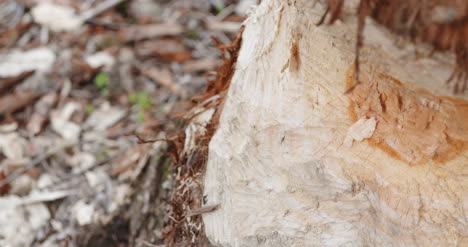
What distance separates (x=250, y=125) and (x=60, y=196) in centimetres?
141

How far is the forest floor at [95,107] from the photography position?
72.7 inches

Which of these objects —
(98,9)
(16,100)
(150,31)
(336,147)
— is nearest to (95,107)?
(16,100)

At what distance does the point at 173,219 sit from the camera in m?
1.32

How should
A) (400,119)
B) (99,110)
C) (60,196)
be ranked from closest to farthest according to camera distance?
1. (400,119)
2. (60,196)
3. (99,110)

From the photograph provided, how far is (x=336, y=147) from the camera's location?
98cm

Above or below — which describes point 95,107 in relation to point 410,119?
below

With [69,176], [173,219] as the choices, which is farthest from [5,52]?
[173,219]

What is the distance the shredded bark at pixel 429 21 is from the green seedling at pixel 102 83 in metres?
2.07

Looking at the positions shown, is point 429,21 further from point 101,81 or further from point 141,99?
point 101,81

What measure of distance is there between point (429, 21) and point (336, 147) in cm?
42

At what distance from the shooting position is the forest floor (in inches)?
72.7

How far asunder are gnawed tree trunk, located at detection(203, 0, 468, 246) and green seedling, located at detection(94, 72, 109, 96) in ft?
5.43

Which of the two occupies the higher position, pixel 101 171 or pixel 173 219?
pixel 173 219

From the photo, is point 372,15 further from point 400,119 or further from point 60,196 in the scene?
point 60,196
